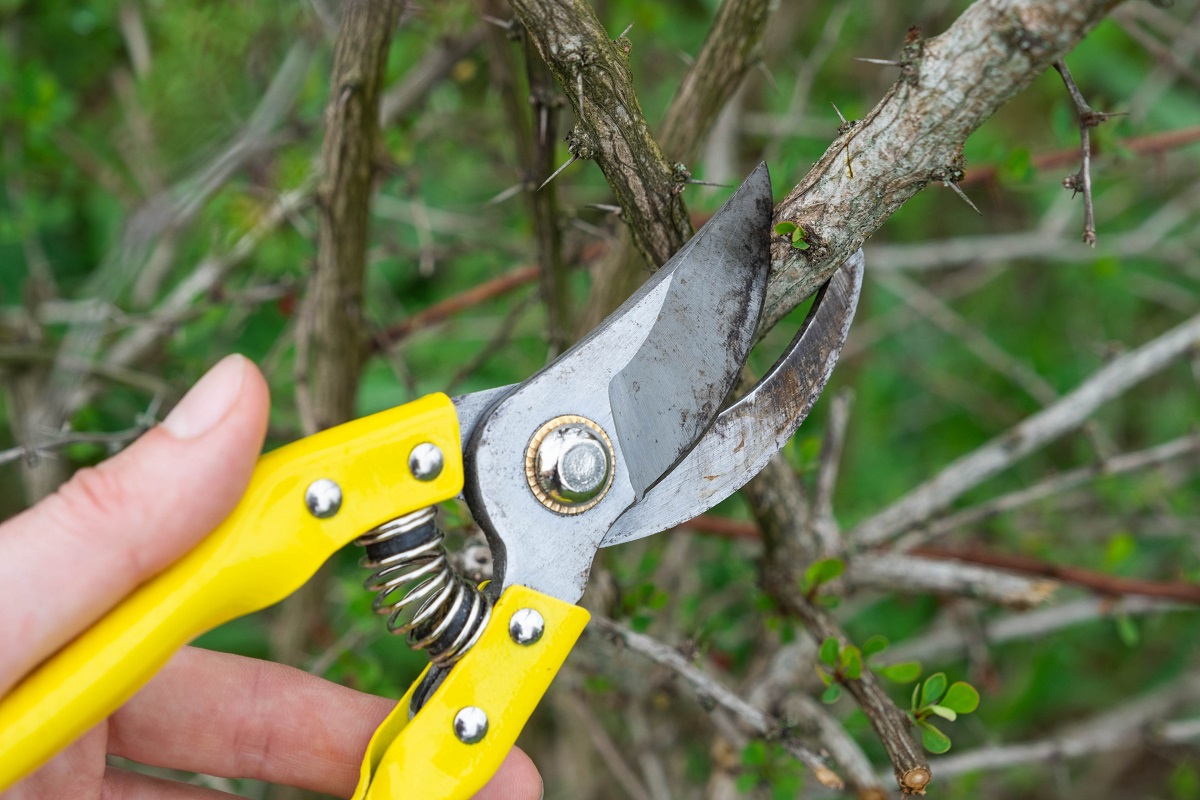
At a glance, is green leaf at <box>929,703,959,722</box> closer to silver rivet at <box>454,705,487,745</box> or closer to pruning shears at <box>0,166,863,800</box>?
pruning shears at <box>0,166,863,800</box>

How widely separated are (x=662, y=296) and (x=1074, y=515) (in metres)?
2.52

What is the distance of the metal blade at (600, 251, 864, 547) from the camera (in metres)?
1.51

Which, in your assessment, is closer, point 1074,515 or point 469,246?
point 469,246

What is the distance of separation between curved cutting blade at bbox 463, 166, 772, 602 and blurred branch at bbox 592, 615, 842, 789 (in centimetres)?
30

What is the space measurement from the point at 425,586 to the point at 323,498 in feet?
0.67

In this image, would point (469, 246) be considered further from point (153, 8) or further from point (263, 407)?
point (153, 8)

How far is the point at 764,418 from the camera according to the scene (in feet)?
5.07

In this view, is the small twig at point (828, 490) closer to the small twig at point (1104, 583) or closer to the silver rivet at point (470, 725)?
the small twig at point (1104, 583)

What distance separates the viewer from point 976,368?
3.86 m

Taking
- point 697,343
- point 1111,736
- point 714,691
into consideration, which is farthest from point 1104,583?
point 697,343

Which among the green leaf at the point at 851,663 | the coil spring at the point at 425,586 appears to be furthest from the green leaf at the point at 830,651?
the coil spring at the point at 425,586

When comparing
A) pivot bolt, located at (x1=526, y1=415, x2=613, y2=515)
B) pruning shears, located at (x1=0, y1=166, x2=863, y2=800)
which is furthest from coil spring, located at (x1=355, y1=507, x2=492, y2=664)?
pivot bolt, located at (x1=526, y1=415, x2=613, y2=515)

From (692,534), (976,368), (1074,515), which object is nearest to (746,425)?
(692,534)

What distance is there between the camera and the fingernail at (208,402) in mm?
1400
